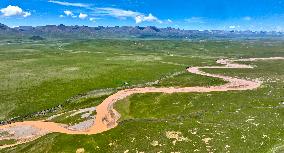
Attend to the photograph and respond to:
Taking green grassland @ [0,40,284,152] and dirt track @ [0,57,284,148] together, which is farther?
dirt track @ [0,57,284,148]

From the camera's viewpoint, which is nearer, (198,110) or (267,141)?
(267,141)

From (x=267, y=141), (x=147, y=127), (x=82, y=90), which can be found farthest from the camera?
(x=82, y=90)

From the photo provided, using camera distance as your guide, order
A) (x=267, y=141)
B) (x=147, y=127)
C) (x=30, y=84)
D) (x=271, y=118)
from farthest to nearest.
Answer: (x=30, y=84), (x=271, y=118), (x=147, y=127), (x=267, y=141)

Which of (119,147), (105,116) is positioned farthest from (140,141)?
(105,116)

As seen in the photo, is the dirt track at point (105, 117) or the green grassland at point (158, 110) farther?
the dirt track at point (105, 117)

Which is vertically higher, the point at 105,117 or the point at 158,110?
the point at 158,110

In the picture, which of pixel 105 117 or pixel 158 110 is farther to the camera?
pixel 158 110

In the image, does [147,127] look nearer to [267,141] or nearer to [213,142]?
[213,142]

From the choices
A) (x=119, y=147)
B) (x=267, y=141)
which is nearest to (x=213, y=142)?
(x=267, y=141)

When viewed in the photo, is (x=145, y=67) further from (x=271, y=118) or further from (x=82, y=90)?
(x=271, y=118)
